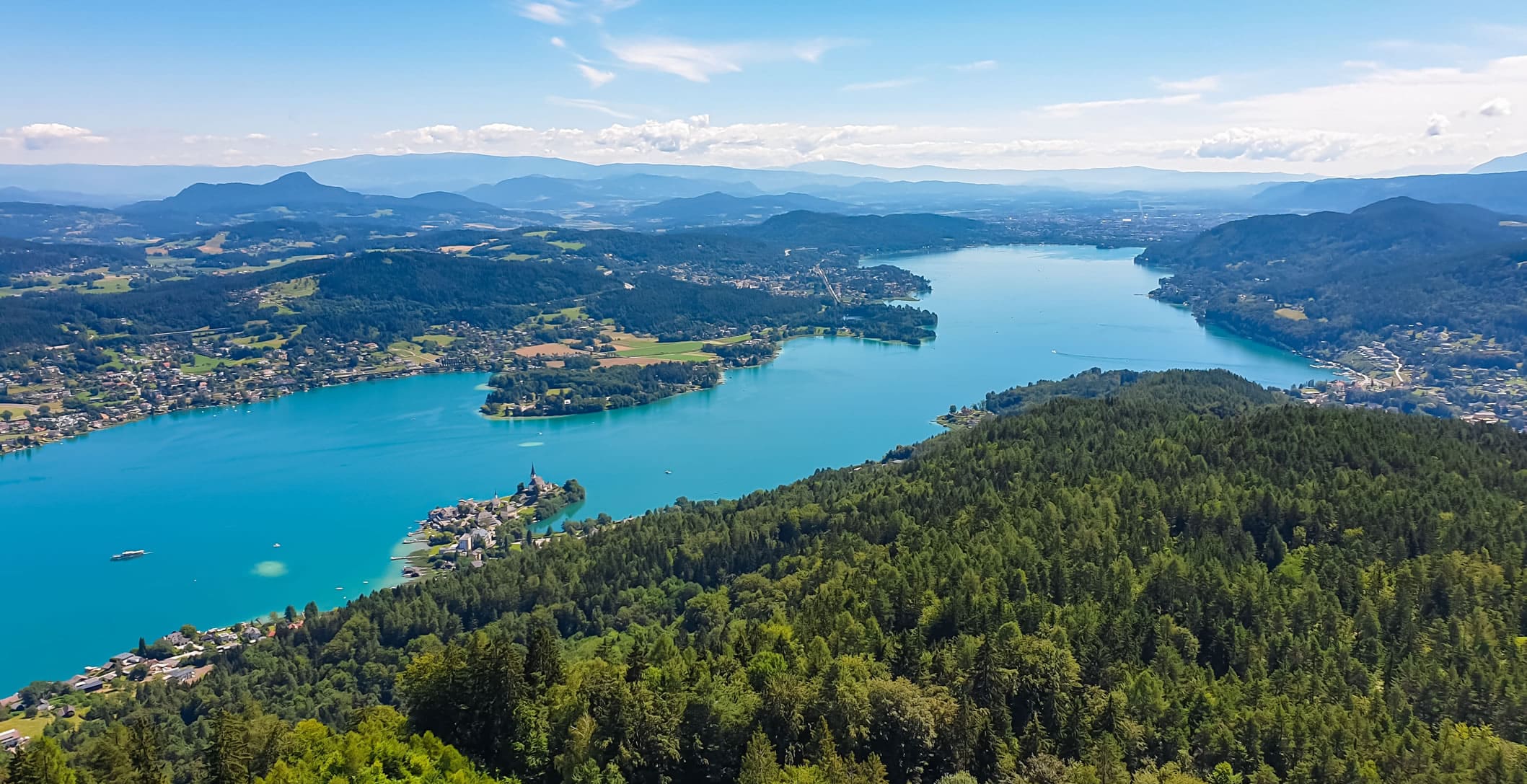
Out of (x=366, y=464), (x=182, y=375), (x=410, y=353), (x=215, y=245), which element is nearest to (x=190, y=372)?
(x=182, y=375)

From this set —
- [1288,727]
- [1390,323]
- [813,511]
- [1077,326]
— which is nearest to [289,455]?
[813,511]

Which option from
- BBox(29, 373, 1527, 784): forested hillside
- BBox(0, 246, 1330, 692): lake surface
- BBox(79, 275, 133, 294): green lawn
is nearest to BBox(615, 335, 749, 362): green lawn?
BBox(0, 246, 1330, 692): lake surface

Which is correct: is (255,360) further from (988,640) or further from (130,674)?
(988,640)

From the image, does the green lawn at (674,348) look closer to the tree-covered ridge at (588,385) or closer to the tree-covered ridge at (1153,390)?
the tree-covered ridge at (588,385)

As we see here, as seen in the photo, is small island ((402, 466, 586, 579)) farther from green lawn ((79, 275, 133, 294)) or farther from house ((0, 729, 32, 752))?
green lawn ((79, 275, 133, 294))

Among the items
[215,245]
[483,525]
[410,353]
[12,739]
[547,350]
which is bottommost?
[483,525]
